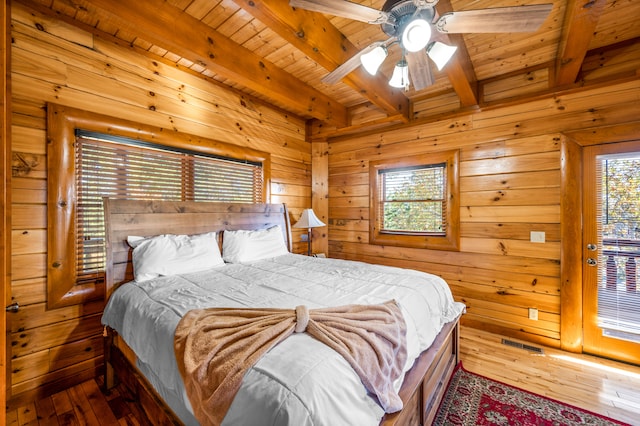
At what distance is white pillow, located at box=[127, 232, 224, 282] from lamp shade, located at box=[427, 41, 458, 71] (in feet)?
7.67

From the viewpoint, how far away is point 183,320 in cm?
128

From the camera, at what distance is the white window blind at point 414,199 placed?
3.29 m

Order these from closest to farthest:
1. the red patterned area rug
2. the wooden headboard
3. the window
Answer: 1. the red patterned area rug
2. the wooden headboard
3. the window

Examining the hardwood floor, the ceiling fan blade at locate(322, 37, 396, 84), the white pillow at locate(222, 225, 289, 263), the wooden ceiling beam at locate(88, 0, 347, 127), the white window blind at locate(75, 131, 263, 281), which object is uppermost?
the wooden ceiling beam at locate(88, 0, 347, 127)

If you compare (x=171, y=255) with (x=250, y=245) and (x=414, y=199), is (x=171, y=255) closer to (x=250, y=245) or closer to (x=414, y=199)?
(x=250, y=245)

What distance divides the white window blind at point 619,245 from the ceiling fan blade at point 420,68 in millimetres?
1880

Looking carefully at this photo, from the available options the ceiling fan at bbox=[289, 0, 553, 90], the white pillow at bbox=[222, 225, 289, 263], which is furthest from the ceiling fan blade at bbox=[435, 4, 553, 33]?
the white pillow at bbox=[222, 225, 289, 263]

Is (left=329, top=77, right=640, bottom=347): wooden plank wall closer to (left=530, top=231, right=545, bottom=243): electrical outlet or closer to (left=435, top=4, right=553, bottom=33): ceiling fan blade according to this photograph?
(left=530, top=231, right=545, bottom=243): electrical outlet

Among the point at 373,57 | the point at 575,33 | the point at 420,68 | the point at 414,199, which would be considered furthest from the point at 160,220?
the point at 575,33

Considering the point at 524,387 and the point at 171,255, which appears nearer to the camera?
the point at 524,387

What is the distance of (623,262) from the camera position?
2.29 meters

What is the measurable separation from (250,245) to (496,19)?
8.38 ft

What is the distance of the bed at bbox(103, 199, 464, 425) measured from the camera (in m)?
0.87

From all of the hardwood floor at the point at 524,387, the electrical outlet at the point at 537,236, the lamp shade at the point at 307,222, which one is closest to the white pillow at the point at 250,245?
the lamp shade at the point at 307,222
